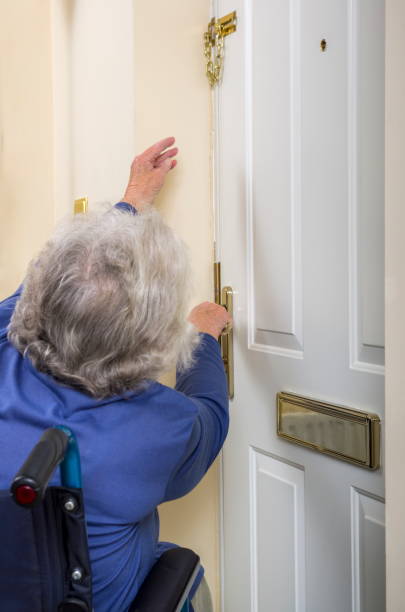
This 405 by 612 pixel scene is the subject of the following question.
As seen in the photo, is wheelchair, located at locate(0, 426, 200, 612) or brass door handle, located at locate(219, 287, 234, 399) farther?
brass door handle, located at locate(219, 287, 234, 399)

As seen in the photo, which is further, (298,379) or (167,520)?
(167,520)

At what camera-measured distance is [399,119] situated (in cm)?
81

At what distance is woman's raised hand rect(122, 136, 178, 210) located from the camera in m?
1.35

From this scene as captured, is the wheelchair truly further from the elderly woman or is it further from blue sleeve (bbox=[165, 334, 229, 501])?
blue sleeve (bbox=[165, 334, 229, 501])

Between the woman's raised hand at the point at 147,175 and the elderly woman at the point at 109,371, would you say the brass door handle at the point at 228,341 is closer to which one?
the woman's raised hand at the point at 147,175

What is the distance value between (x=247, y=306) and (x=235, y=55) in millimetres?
660

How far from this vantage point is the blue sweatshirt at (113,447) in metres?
0.78

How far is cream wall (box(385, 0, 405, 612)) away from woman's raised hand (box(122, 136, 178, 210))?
2.21 ft

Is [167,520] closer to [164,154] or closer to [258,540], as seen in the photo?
[258,540]

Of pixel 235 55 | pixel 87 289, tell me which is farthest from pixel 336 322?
pixel 235 55

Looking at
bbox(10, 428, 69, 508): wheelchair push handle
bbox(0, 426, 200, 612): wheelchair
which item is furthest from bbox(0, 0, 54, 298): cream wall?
bbox(10, 428, 69, 508): wheelchair push handle

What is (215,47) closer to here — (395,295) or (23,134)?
(23,134)

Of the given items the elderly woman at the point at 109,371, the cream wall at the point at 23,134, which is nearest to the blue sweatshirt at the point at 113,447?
the elderly woman at the point at 109,371

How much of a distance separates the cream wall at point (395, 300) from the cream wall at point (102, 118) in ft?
2.39
